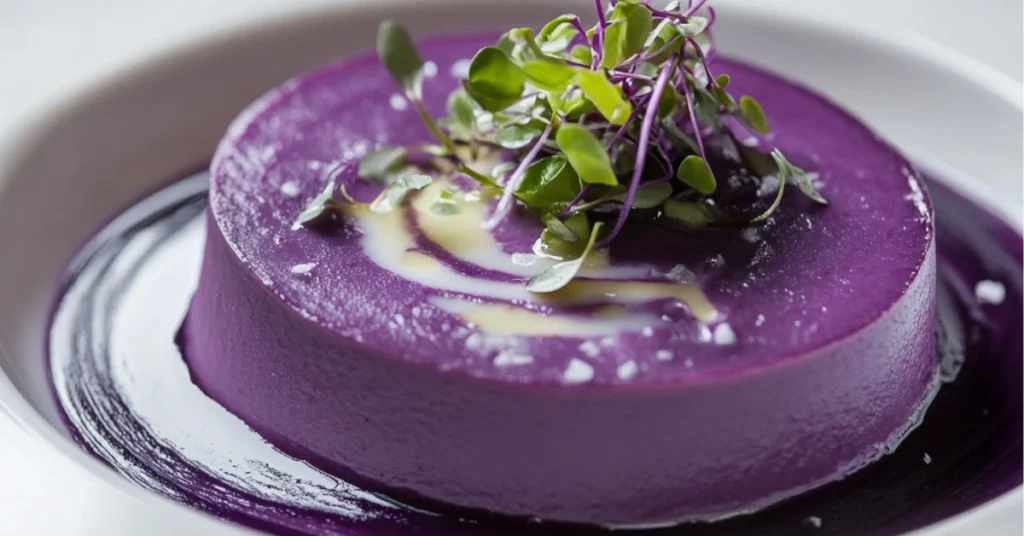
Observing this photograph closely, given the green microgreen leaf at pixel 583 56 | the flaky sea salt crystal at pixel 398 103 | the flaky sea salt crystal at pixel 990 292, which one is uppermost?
the green microgreen leaf at pixel 583 56

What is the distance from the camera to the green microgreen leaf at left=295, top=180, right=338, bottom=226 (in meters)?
2.35

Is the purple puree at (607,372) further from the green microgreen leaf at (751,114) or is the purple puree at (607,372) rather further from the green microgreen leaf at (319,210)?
the green microgreen leaf at (751,114)

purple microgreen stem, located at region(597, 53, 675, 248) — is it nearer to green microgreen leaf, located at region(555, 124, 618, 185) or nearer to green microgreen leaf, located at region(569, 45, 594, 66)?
green microgreen leaf, located at region(555, 124, 618, 185)

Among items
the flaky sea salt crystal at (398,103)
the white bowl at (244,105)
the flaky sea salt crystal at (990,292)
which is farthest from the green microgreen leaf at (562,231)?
the flaky sea salt crystal at (990,292)

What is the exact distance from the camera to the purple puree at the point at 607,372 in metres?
2.05

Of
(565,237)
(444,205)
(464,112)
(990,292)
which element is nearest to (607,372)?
(565,237)

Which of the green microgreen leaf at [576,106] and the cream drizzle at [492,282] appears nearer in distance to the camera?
the cream drizzle at [492,282]

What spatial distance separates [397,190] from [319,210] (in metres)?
0.15

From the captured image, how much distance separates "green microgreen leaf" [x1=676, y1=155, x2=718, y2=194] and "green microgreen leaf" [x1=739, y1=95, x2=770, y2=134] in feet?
0.80

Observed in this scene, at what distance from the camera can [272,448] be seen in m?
2.34

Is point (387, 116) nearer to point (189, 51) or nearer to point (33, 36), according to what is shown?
point (189, 51)

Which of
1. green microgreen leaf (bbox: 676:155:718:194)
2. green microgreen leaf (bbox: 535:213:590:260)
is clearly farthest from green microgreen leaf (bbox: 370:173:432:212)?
green microgreen leaf (bbox: 676:155:718:194)

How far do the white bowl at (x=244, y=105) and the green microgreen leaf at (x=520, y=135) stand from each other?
3.35 feet

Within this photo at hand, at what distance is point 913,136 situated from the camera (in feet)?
11.5
